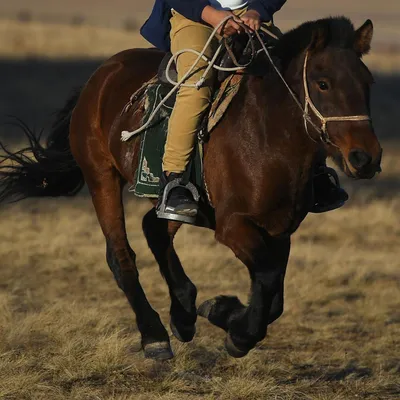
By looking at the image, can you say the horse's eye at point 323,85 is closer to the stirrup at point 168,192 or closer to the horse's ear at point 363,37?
the horse's ear at point 363,37

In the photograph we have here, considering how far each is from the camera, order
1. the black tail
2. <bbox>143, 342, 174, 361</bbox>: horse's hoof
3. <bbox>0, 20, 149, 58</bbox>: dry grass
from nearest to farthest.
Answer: <bbox>143, 342, 174, 361</bbox>: horse's hoof, the black tail, <bbox>0, 20, 149, 58</bbox>: dry grass

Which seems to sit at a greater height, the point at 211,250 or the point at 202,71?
the point at 202,71

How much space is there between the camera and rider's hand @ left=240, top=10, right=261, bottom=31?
6.59 metres

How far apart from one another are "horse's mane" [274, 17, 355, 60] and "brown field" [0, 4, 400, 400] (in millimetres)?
1907

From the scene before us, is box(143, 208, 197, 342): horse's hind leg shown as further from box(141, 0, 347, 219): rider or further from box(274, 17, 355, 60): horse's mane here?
box(274, 17, 355, 60): horse's mane

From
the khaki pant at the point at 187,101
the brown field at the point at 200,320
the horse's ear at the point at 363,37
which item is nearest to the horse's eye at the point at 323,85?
the horse's ear at the point at 363,37

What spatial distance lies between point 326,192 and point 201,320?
8.60 ft

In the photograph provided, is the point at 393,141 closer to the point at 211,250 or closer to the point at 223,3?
the point at 211,250

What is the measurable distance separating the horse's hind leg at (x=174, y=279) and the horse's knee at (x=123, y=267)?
7.2 inches

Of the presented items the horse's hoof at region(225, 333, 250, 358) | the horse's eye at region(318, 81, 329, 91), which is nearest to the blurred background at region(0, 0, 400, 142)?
the horse's hoof at region(225, 333, 250, 358)

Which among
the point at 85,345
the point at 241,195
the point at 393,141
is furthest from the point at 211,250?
the point at 393,141

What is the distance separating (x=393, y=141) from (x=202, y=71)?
1655 centimetres

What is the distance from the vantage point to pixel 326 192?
6.86 metres

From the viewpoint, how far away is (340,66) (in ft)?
19.4
